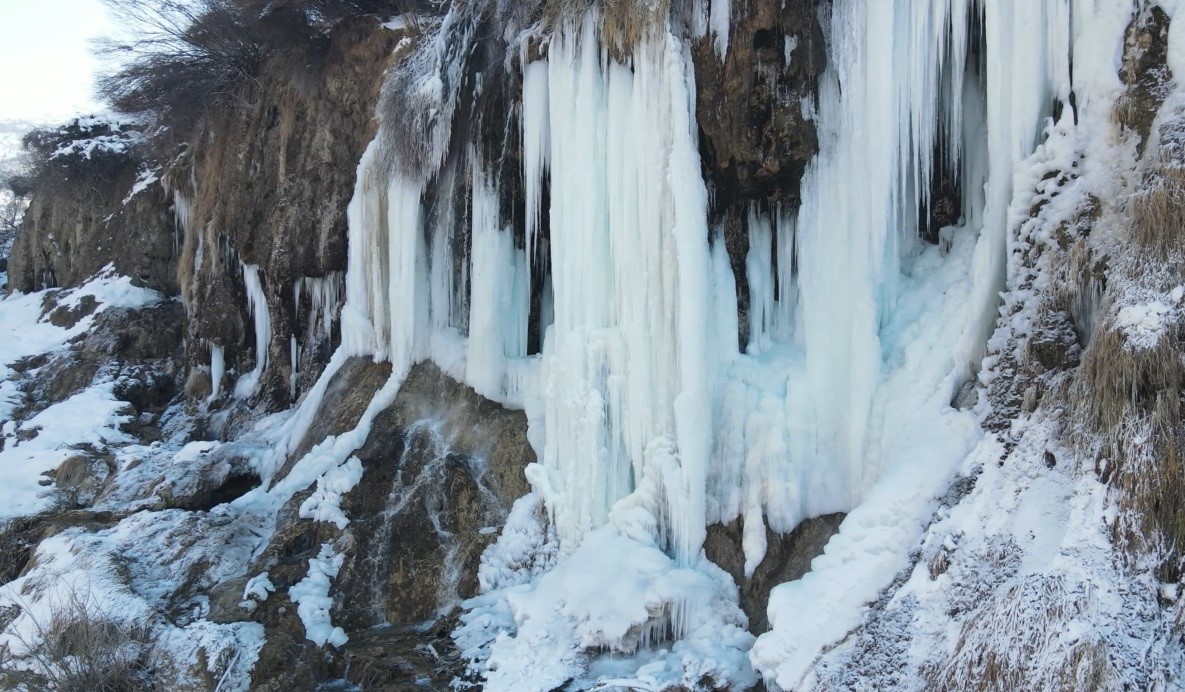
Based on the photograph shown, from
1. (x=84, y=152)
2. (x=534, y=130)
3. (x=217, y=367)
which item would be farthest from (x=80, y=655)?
(x=84, y=152)

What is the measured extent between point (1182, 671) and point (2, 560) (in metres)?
12.2

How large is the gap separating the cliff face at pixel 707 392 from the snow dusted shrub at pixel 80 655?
0.31 feet

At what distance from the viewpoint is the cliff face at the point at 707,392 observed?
5113 millimetres

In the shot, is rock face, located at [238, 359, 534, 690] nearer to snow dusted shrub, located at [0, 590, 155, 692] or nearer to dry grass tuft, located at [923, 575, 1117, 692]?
snow dusted shrub, located at [0, 590, 155, 692]

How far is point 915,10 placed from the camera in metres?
7.11

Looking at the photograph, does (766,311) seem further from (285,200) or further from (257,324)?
(257,324)

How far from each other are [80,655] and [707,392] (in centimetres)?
623

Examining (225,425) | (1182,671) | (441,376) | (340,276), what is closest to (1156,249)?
(1182,671)

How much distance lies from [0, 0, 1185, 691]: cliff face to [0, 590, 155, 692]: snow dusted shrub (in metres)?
0.09

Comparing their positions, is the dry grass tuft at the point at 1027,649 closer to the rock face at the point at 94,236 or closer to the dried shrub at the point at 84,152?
the rock face at the point at 94,236

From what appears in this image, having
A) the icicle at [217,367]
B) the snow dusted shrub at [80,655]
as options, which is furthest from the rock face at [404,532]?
the icicle at [217,367]

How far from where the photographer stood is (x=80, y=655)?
24.5ft

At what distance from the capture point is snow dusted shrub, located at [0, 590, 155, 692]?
24.1 ft

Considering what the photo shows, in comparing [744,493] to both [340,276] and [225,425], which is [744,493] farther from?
[225,425]
